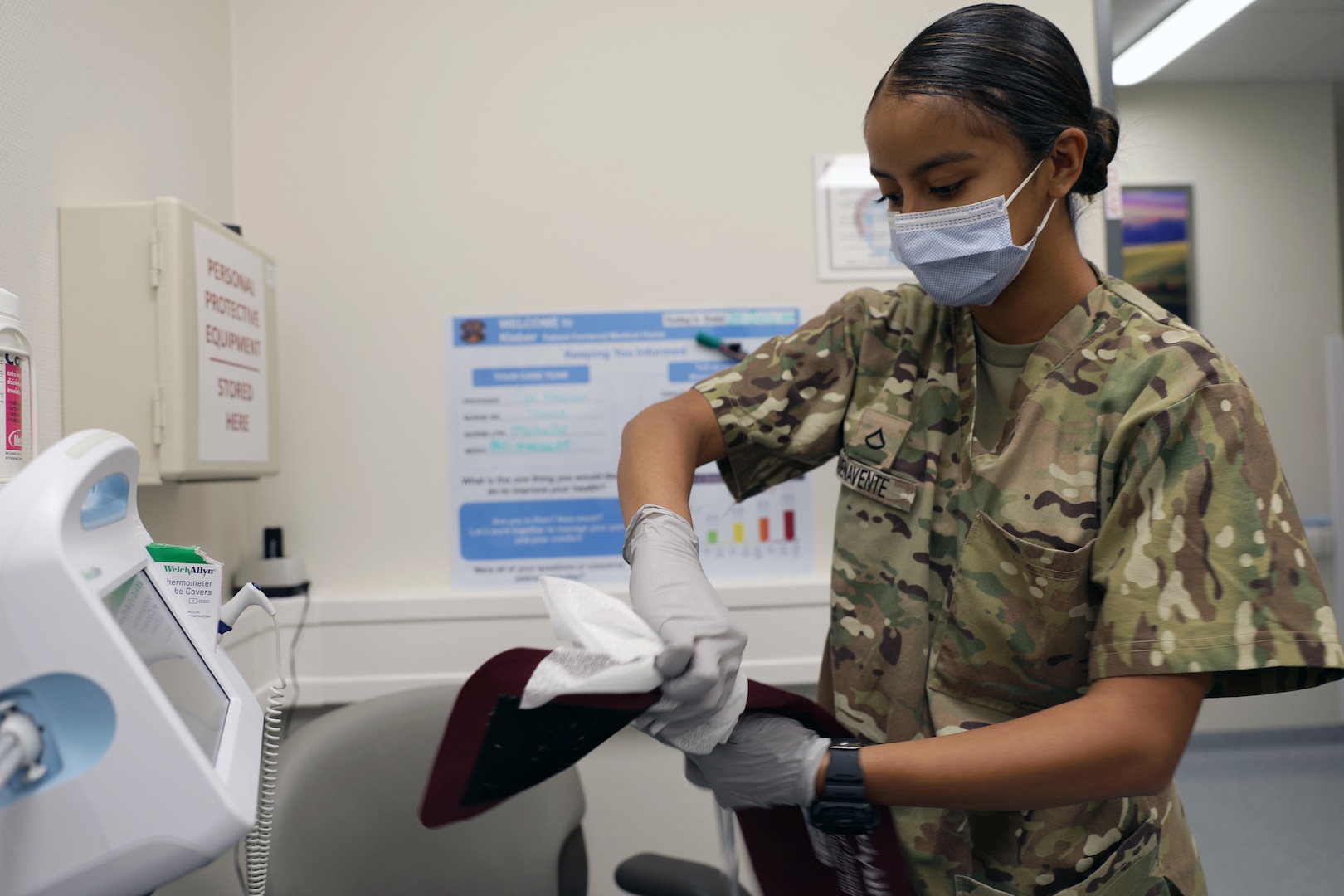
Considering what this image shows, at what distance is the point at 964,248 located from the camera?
2.78 ft

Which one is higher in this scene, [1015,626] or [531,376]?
[531,376]

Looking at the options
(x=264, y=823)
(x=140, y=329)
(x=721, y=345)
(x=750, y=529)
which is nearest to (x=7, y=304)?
(x=140, y=329)

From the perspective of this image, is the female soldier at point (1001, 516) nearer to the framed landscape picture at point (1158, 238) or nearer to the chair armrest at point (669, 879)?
→ the chair armrest at point (669, 879)

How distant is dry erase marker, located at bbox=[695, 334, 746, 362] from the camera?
5.70ft

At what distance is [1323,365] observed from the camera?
→ 2859mm

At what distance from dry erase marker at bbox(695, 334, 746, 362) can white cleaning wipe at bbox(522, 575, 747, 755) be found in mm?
1111

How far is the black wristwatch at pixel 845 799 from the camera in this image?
704 mm

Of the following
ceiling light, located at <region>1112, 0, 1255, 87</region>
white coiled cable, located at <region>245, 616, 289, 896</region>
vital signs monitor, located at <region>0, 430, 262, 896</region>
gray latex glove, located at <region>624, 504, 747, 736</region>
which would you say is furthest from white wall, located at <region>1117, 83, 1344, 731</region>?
vital signs monitor, located at <region>0, 430, 262, 896</region>

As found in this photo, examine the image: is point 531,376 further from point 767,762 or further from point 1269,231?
point 1269,231

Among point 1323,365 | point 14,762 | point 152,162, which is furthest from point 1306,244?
point 14,762

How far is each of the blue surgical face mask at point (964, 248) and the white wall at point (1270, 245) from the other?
2.18 m

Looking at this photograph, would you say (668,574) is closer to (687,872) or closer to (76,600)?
(76,600)

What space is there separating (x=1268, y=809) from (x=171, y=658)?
2826 mm

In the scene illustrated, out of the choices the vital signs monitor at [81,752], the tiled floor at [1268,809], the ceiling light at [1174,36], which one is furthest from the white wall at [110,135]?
the tiled floor at [1268,809]
